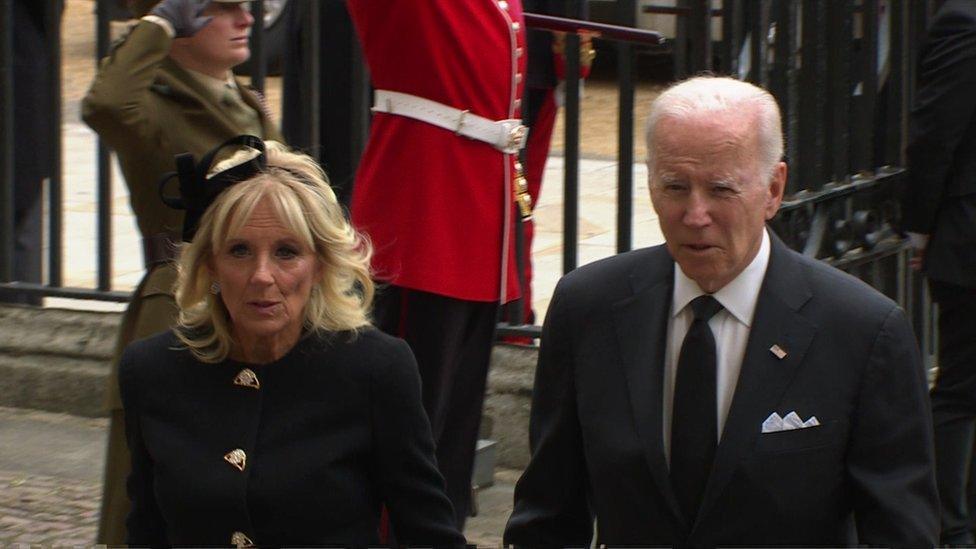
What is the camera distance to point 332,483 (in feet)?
11.4

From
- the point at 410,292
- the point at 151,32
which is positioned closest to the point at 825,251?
the point at 410,292

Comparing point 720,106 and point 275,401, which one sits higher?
point 720,106

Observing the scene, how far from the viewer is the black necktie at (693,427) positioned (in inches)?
122

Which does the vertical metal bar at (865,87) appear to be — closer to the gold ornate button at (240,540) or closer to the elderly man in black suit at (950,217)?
the elderly man in black suit at (950,217)

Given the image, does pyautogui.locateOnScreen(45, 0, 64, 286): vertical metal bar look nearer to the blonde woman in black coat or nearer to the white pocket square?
the blonde woman in black coat

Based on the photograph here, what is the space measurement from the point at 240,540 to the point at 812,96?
3193mm

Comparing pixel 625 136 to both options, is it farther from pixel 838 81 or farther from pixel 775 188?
pixel 775 188

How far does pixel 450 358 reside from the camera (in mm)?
5160

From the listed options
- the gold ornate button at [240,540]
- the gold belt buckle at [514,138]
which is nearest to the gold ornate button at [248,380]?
the gold ornate button at [240,540]

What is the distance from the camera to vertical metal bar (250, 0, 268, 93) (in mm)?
6605

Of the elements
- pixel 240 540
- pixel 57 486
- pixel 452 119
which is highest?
pixel 452 119

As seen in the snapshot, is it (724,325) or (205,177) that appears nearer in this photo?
(724,325)

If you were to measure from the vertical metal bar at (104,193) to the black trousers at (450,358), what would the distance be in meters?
2.09

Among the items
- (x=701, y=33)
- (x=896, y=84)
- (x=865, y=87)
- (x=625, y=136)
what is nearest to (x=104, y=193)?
(x=625, y=136)
